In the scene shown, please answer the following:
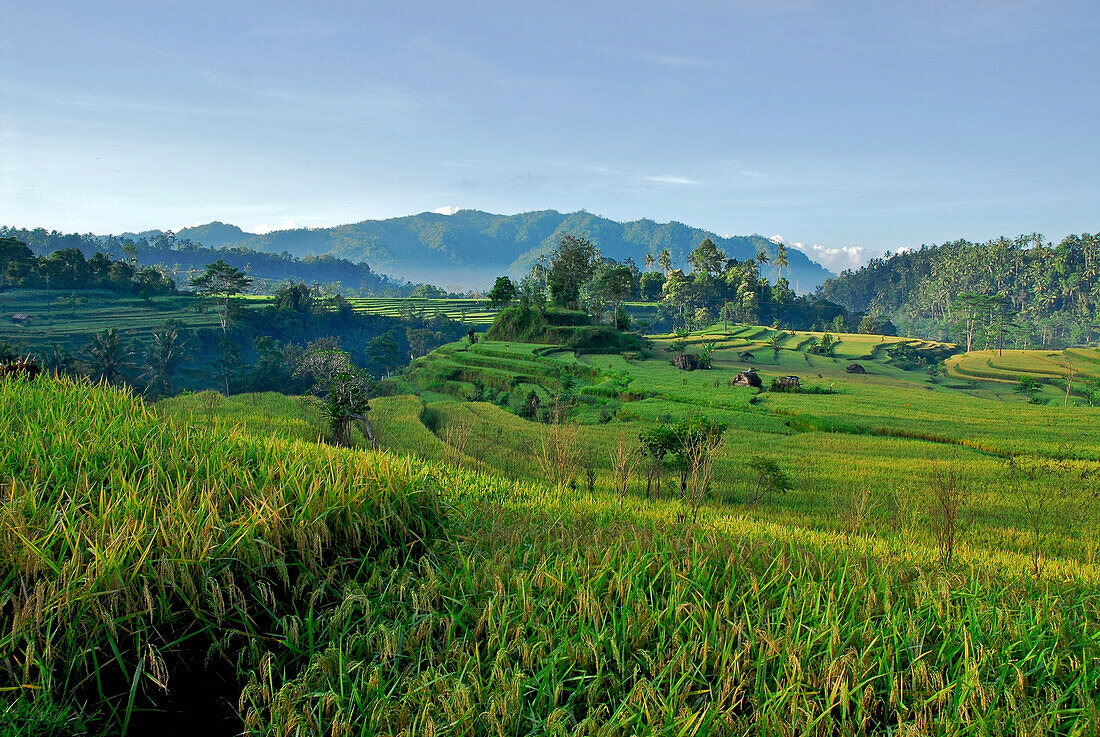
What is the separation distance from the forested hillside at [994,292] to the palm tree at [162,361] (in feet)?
258

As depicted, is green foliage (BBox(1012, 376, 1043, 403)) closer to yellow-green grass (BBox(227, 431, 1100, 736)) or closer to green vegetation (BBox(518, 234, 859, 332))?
green vegetation (BBox(518, 234, 859, 332))

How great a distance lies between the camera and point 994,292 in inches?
4040

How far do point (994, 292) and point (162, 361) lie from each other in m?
126

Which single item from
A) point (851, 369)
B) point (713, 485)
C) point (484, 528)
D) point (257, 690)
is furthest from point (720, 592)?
point (851, 369)

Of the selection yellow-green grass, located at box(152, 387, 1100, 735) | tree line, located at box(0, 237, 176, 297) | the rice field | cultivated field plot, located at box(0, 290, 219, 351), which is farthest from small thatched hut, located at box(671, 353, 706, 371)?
tree line, located at box(0, 237, 176, 297)

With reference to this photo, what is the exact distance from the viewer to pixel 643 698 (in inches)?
89.3

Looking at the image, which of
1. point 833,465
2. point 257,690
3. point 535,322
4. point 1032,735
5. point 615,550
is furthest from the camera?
point 535,322

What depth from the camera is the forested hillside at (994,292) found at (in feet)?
245

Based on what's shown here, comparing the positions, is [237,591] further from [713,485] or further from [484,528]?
[713,485]

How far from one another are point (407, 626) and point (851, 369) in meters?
50.8

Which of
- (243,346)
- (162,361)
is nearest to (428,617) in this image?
(162,361)

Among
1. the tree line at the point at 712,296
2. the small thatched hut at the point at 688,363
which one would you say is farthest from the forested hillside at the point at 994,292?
the small thatched hut at the point at 688,363

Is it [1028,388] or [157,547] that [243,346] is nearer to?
[157,547]

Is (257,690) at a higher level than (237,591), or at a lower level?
lower
